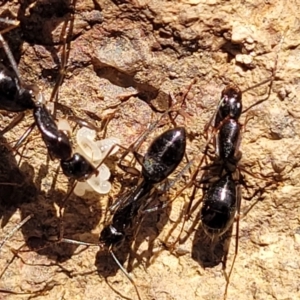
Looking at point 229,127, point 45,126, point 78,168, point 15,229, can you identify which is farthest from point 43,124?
point 229,127

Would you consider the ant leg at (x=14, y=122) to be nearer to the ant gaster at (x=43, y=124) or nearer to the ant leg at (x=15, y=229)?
the ant gaster at (x=43, y=124)

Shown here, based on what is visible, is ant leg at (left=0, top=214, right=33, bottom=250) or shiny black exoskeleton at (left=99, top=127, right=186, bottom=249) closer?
shiny black exoskeleton at (left=99, top=127, right=186, bottom=249)

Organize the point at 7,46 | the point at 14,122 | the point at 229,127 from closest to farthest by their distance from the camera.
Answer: the point at 7,46
the point at 229,127
the point at 14,122

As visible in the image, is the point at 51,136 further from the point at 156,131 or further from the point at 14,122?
the point at 156,131

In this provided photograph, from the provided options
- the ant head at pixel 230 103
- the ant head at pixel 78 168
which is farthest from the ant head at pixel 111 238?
the ant head at pixel 230 103

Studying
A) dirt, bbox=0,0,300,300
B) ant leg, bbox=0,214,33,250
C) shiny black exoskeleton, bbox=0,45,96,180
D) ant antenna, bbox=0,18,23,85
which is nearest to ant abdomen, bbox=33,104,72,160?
shiny black exoskeleton, bbox=0,45,96,180

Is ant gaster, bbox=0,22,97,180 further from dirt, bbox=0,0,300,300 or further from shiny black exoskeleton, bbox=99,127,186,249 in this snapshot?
shiny black exoskeleton, bbox=99,127,186,249

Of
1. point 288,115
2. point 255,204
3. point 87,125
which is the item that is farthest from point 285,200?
point 87,125
